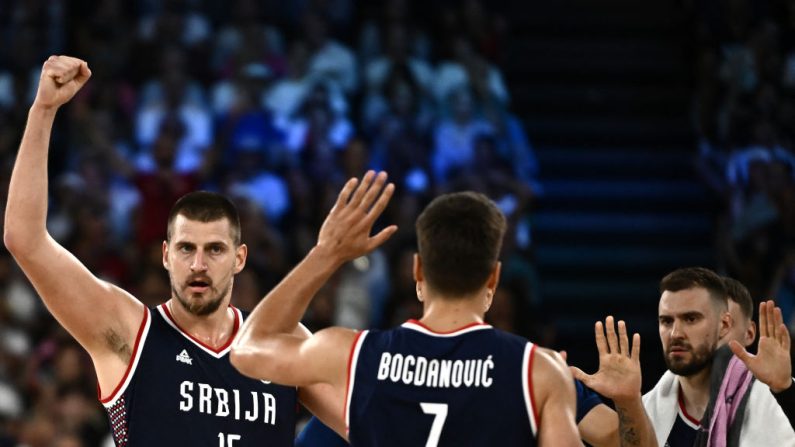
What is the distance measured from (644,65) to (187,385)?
9247mm

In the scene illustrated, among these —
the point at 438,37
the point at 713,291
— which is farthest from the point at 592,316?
the point at 713,291

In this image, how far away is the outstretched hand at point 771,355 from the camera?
4527 millimetres

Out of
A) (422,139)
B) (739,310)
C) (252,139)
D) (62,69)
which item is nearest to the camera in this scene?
(62,69)

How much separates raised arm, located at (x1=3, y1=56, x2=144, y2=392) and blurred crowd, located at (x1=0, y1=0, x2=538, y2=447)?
3.91 meters

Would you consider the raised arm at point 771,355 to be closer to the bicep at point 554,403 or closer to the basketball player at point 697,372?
the basketball player at point 697,372

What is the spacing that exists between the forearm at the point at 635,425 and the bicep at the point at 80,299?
1.95 metres

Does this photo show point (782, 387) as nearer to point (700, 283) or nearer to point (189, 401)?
point (700, 283)

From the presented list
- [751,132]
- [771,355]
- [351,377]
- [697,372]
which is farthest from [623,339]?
[751,132]

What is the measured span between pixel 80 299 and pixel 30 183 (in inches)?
20.3

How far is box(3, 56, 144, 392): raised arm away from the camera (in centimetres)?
469

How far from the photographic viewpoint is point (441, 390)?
3.85 m

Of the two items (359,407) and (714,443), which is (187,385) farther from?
(714,443)

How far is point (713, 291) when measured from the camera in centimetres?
515

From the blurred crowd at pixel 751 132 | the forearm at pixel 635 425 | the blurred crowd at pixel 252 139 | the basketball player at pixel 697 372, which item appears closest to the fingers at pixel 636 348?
the forearm at pixel 635 425
